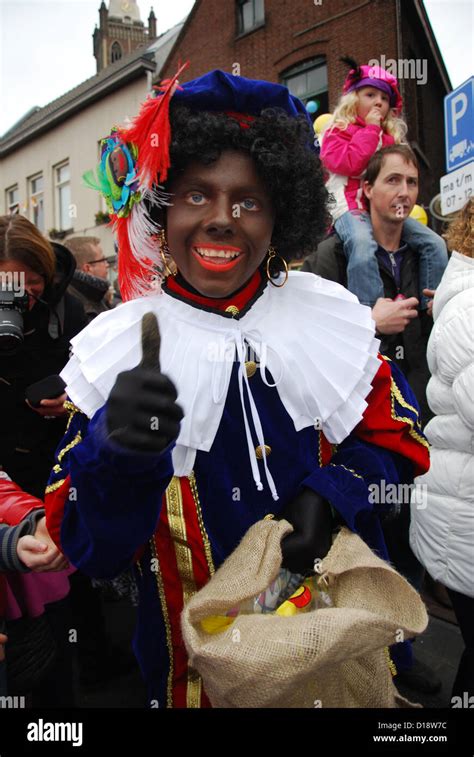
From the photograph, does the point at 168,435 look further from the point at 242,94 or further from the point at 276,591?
the point at 242,94

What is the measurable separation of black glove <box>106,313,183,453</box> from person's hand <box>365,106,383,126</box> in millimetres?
2931

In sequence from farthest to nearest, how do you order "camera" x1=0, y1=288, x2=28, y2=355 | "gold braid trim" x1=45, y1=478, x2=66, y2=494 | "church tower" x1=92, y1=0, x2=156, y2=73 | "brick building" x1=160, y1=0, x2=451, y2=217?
"church tower" x1=92, y1=0, x2=156, y2=73 < "brick building" x1=160, y1=0, x2=451, y2=217 < "camera" x1=0, y1=288, x2=28, y2=355 < "gold braid trim" x1=45, y1=478, x2=66, y2=494

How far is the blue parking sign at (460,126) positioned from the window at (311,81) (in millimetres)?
6661

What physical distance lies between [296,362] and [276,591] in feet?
1.61

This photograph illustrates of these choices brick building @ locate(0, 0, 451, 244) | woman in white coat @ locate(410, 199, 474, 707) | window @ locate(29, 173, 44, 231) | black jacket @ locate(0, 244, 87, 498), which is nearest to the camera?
woman in white coat @ locate(410, 199, 474, 707)

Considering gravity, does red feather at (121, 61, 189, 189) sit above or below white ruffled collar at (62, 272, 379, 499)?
above

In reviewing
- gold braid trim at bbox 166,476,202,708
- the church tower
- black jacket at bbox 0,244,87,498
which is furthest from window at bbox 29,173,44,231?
the church tower

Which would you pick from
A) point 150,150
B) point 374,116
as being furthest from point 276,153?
point 374,116

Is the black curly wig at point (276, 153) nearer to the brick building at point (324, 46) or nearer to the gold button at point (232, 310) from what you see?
the gold button at point (232, 310)

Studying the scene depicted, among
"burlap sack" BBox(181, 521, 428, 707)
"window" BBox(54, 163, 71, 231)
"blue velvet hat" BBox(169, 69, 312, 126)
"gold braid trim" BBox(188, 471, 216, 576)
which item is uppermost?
"window" BBox(54, 163, 71, 231)

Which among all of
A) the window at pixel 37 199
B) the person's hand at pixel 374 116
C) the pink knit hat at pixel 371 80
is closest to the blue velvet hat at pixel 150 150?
the person's hand at pixel 374 116

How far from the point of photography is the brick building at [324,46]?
9352 mm

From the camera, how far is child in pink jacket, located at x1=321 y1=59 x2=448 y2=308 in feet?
8.33

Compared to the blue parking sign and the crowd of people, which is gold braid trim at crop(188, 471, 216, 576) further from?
the blue parking sign
